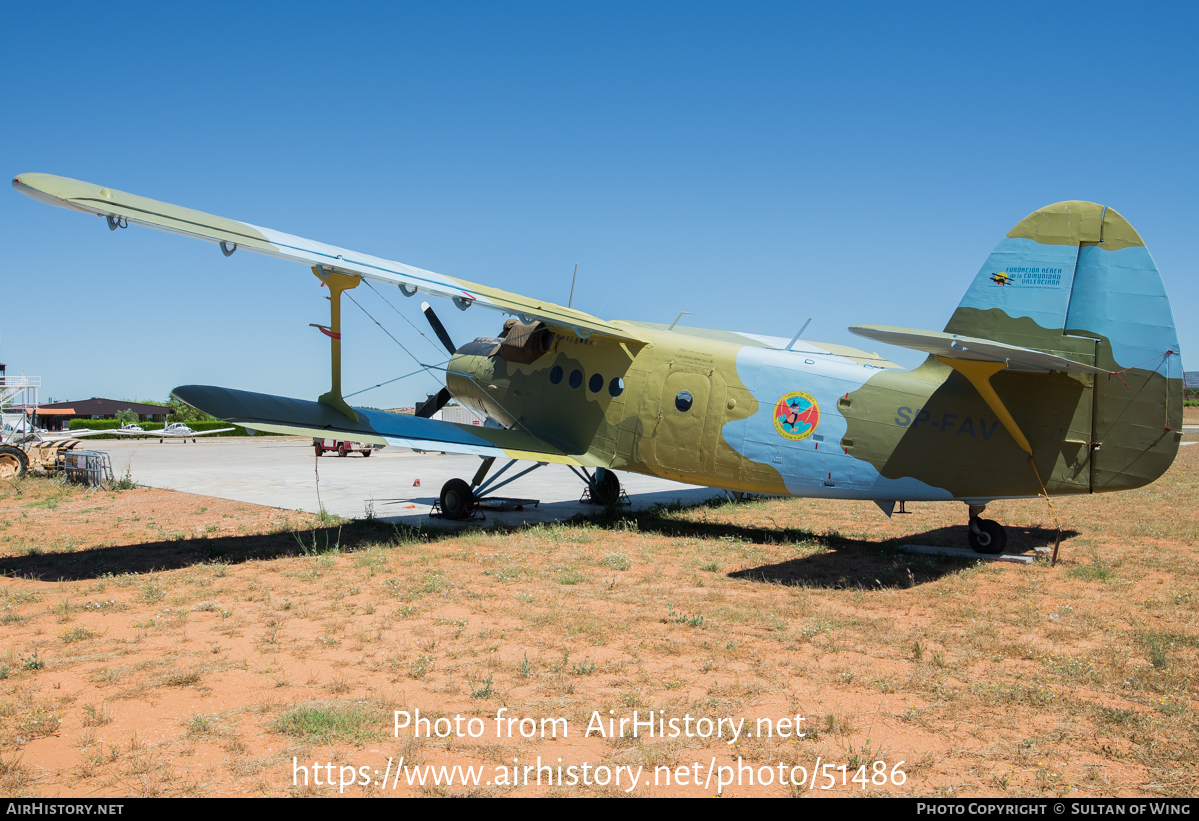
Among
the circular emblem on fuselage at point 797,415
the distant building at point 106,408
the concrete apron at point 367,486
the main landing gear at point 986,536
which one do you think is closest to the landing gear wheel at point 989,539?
the main landing gear at point 986,536

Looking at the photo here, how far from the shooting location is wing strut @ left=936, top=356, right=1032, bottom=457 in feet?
30.7

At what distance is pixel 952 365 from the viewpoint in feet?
31.4

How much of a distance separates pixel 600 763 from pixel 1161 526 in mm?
14248

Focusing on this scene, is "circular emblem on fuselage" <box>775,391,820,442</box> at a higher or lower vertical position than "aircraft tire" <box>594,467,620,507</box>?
higher

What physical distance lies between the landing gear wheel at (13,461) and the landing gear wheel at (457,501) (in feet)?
52.5

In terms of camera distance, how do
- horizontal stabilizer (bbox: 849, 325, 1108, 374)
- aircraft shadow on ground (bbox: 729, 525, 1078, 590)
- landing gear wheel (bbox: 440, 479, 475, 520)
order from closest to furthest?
horizontal stabilizer (bbox: 849, 325, 1108, 374) → aircraft shadow on ground (bbox: 729, 525, 1078, 590) → landing gear wheel (bbox: 440, 479, 475, 520)

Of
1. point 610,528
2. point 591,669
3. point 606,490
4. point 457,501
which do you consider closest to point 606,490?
point 606,490

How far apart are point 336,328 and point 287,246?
1.57 meters

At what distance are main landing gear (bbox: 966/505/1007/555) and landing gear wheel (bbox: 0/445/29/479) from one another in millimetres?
25665

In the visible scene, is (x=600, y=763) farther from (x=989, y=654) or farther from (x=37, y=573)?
(x=37, y=573)

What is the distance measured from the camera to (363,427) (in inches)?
470

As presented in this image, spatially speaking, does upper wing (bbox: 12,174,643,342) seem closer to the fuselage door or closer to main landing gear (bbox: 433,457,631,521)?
the fuselage door

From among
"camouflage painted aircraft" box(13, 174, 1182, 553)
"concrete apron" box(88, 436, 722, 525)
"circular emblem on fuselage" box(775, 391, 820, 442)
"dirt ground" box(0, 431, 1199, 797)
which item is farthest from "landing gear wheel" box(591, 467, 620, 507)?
"circular emblem on fuselage" box(775, 391, 820, 442)

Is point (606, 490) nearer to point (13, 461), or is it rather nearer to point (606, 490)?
point (606, 490)
